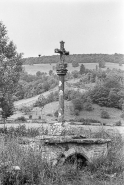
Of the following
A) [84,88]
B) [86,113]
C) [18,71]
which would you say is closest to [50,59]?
[84,88]

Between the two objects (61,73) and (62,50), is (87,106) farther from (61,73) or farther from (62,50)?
(61,73)

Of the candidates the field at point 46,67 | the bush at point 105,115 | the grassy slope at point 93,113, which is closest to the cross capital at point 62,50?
the grassy slope at point 93,113

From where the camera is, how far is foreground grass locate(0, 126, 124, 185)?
7.06m

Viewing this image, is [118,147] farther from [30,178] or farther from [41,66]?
[41,66]

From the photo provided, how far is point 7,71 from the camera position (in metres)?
22.7

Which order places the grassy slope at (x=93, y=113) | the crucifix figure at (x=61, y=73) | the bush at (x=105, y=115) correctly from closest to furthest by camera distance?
the crucifix figure at (x=61, y=73), the grassy slope at (x=93, y=113), the bush at (x=105, y=115)

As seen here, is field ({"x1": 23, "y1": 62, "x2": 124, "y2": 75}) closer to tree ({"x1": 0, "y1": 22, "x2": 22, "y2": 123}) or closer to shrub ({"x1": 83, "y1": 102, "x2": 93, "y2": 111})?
shrub ({"x1": 83, "y1": 102, "x2": 93, "y2": 111})

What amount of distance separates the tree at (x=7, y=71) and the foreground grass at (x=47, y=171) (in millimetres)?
13503

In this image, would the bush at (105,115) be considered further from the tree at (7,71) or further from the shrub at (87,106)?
the tree at (7,71)

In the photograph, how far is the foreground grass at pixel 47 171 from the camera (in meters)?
7.06

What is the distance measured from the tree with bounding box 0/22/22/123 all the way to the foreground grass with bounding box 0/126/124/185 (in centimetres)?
1350

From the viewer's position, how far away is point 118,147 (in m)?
11.5

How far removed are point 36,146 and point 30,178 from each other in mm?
1671

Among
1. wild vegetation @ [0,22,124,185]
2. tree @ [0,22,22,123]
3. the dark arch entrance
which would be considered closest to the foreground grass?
wild vegetation @ [0,22,124,185]
